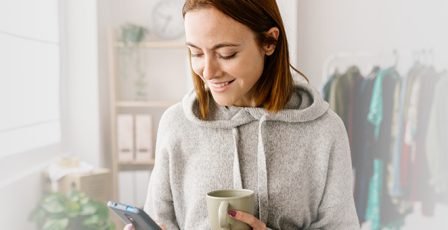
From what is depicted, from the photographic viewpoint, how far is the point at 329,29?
3414mm

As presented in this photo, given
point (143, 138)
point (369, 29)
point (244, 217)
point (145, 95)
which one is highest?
point (369, 29)

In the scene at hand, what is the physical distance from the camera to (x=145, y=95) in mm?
3570

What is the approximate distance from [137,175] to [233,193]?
2.66 m

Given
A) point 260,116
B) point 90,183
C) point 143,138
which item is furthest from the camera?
point 143,138

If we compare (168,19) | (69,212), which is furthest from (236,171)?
(168,19)

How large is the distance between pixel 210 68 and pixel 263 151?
0.22m

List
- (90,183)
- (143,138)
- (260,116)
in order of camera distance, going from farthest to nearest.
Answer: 1. (143,138)
2. (90,183)
3. (260,116)

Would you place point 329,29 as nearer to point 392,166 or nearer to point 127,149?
point 392,166

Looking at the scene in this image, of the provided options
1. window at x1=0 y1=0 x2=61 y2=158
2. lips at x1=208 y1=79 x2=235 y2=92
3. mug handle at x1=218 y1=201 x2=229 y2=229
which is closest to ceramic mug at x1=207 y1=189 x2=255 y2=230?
mug handle at x1=218 y1=201 x2=229 y2=229

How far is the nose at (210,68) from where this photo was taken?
1.00 meters

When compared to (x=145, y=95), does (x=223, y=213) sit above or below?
below

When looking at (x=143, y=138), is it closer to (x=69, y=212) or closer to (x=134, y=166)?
(x=134, y=166)

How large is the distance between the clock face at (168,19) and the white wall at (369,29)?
778 millimetres

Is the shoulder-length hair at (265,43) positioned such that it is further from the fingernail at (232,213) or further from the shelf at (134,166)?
the shelf at (134,166)
